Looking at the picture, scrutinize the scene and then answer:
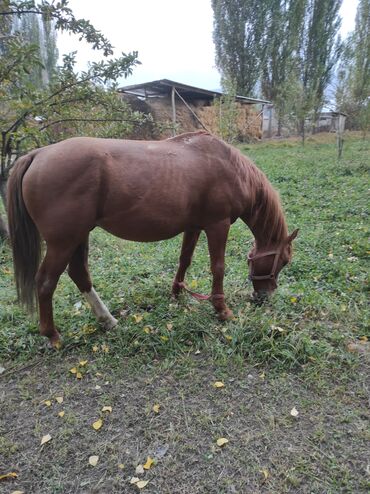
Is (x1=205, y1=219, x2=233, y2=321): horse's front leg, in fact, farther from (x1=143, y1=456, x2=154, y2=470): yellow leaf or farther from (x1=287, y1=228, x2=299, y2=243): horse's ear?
(x1=143, y1=456, x2=154, y2=470): yellow leaf

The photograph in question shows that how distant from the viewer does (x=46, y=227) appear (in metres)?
2.28

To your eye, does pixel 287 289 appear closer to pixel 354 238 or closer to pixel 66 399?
pixel 354 238

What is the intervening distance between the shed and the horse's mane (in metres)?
11.2

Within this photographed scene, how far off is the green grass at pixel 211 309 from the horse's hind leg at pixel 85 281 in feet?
0.33

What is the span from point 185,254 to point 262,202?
2.90 ft

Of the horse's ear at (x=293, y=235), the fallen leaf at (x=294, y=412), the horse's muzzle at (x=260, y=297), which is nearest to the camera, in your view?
the fallen leaf at (x=294, y=412)

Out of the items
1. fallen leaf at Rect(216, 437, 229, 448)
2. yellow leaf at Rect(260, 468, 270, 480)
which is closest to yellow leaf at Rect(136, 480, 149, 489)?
fallen leaf at Rect(216, 437, 229, 448)

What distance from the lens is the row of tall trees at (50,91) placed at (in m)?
3.31

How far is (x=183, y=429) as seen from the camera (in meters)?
1.99

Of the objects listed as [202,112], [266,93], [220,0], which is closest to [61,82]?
[202,112]

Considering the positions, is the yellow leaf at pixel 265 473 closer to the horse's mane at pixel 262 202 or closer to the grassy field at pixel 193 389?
the grassy field at pixel 193 389

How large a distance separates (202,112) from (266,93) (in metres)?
12.3

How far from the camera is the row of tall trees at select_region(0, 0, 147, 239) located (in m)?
3.31

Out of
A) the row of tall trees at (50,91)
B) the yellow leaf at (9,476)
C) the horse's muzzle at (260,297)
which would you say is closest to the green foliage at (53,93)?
the row of tall trees at (50,91)
